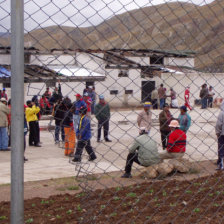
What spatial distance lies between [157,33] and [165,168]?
6266 millimetres

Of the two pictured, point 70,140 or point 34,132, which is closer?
point 70,140

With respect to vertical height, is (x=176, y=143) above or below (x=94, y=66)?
below

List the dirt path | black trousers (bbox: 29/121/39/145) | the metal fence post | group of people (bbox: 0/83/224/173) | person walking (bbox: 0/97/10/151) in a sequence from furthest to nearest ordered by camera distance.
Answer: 1. black trousers (bbox: 29/121/39/145)
2. person walking (bbox: 0/97/10/151)
3. the dirt path
4. group of people (bbox: 0/83/224/173)
5. the metal fence post

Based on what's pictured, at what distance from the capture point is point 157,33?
10.2 ft

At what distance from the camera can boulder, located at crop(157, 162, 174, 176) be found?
903 cm

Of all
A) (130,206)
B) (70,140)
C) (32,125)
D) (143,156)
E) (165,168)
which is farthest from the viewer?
(32,125)

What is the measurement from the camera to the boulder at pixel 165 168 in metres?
9.03

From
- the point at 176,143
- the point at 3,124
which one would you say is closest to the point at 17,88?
the point at 176,143

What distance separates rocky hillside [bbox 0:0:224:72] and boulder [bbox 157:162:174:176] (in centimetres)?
526

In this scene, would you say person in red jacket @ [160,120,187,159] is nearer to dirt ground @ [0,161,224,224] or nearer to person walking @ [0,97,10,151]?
dirt ground @ [0,161,224,224]

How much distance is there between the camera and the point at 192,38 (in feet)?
10.8

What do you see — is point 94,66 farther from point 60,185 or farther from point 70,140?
point 60,185

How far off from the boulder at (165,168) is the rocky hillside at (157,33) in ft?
17.2

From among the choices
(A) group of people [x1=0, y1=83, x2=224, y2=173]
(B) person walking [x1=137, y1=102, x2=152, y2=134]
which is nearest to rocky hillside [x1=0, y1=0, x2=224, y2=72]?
(A) group of people [x1=0, y1=83, x2=224, y2=173]
